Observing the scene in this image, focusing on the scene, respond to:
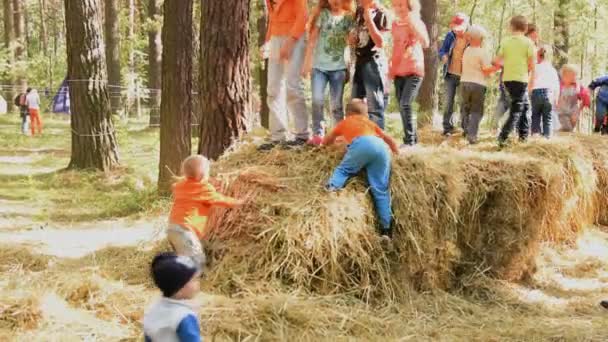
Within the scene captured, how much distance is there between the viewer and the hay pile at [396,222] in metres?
5.73

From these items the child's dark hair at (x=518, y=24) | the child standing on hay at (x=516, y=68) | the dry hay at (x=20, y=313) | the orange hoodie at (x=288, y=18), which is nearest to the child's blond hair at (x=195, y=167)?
the dry hay at (x=20, y=313)

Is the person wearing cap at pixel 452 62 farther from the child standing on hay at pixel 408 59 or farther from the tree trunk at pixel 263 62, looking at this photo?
the tree trunk at pixel 263 62

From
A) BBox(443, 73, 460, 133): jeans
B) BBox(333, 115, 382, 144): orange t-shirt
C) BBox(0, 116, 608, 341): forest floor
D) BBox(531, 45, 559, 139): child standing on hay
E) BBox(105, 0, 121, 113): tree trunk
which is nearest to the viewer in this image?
BBox(0, 116, 608, 341): forest floor

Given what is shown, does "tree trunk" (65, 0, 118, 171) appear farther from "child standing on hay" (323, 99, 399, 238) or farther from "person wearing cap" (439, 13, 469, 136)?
"child standing on hay" (323, 99, 399, 238)

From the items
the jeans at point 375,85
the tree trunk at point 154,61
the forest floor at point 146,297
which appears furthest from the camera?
the tree trunk at point 154,61

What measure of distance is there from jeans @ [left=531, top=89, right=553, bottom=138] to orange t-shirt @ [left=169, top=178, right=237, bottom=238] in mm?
5277

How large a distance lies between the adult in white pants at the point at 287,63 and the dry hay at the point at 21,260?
2588 millimetres

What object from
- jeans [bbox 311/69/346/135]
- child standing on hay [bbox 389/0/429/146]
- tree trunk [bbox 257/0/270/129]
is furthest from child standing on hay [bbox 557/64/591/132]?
tree trunk [bbox 257/0/270/129]

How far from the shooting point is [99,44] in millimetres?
12562

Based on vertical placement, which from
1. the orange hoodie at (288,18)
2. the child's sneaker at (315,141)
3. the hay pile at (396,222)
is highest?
the orange hoodie at (288,18)

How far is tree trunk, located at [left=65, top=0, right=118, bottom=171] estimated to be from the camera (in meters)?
12.4

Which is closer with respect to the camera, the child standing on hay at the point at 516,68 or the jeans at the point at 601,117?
the child standing on hay at the point at 516,68

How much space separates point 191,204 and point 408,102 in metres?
3.09

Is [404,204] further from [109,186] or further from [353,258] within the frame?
[109,186]
